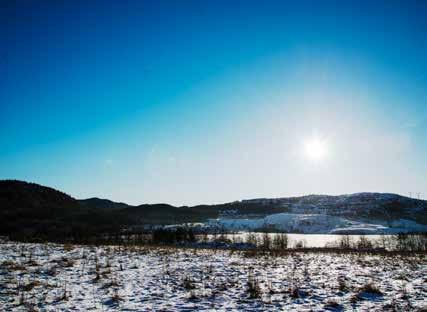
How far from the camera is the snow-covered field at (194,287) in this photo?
350 inches

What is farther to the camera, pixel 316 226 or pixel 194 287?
pixel 316 226

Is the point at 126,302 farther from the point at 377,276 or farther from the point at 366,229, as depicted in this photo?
the point at 366,229

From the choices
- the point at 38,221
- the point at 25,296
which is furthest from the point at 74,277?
the point at 38,221

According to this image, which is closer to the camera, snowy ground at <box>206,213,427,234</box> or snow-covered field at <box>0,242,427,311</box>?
snow-covered field at <box>0,242,427,311</box>

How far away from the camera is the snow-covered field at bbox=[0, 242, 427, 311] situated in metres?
8.89

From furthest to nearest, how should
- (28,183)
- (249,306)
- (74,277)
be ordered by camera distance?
1. (28,183)
2. (74,277)
3. (249,306)

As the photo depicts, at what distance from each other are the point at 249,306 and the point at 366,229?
12922cm

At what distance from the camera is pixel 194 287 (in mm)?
10938

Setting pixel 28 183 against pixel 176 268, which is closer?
pixel 176 268

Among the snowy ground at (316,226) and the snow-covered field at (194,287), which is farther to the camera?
the snowy ground at (316,226)

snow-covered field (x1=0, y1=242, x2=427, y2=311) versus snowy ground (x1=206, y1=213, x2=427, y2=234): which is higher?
snow-covered field (x1=0, y1=242, x2=427, y2=311)

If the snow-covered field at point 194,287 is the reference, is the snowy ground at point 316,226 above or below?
below

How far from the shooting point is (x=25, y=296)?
30.0ft

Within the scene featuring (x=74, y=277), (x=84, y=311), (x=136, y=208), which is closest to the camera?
(x=84, y=311)
